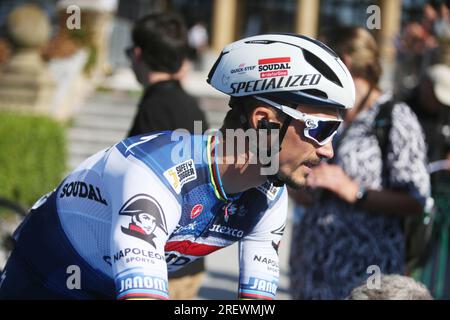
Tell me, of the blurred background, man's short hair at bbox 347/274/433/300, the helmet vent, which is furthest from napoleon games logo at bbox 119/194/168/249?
the blurred background

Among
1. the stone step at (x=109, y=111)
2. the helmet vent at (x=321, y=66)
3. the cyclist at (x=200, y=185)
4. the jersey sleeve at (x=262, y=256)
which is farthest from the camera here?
the stone step at (x=109, y=111)

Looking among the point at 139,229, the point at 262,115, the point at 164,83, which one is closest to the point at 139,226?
the point at 139,229

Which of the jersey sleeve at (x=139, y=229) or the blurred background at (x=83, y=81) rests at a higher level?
the blurred background at (x=83, y=81)

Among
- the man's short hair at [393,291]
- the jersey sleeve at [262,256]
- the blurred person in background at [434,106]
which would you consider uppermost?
the blurred person in background at [434,106]

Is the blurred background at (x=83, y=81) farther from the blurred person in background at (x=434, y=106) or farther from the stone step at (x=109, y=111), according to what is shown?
the blurred person in background at (x=434, y=106)

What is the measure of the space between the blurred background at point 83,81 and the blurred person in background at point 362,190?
43 centimetres

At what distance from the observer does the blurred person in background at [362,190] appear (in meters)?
4.05

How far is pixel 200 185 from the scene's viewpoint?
2.54m

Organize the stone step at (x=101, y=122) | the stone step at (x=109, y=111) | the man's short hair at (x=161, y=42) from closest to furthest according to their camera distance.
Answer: the man's short hair at (x=161, y=42) < the stone step at (x=101, y=122) < the stone step at (x=109, y=111)

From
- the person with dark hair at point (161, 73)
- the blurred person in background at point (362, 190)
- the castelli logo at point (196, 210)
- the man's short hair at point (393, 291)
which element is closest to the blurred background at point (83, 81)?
the blurred person in background at point (362, 190)

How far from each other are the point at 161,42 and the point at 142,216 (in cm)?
224

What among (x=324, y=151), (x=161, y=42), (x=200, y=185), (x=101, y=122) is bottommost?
(x=200, y=185)

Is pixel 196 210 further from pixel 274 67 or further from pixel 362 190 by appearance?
pixel 362 190

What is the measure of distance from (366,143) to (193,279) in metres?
1.19
